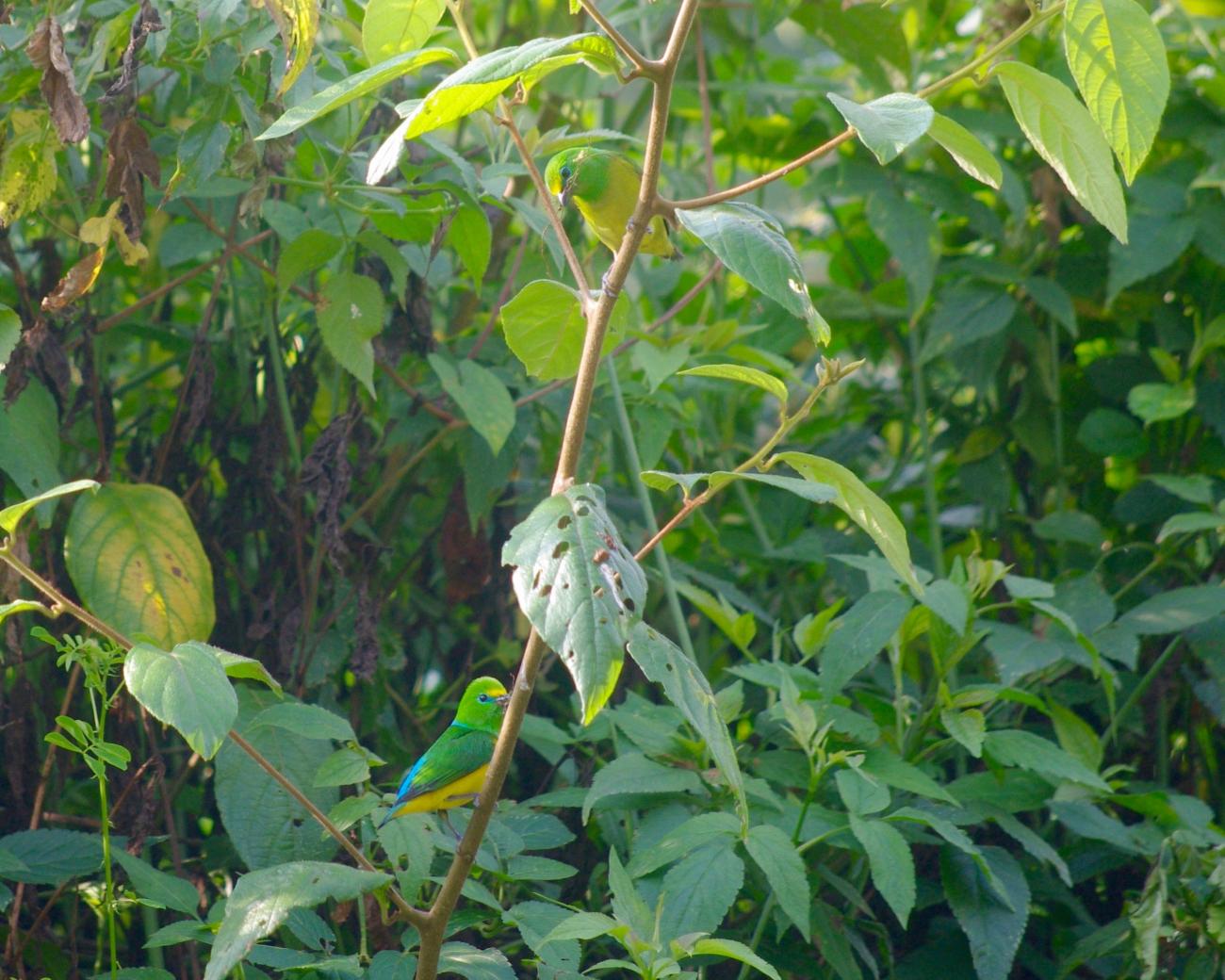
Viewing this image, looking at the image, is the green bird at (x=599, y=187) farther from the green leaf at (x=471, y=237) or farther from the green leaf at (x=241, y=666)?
the green leaf at (x=241, y=666)

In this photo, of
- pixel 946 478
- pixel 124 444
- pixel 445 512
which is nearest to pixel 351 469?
pixel 445 512

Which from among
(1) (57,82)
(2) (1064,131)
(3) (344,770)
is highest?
(1) (57,82)

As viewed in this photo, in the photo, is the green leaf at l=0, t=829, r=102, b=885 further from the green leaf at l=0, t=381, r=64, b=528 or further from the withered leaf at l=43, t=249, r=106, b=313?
the withered leaf at l=43, t=249, r=106, b=313

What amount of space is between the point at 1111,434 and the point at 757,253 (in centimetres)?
120

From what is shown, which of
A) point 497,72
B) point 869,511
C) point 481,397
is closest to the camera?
point 497,72

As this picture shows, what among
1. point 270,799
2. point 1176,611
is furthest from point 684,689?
point 1176,611

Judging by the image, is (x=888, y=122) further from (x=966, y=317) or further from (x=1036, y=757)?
(x=966, y=317)

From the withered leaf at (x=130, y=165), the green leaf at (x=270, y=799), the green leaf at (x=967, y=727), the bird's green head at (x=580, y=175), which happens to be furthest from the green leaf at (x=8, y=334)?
the green leaf at (x=967, y=727)

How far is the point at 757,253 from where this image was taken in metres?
0.70

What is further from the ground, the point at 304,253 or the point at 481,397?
the point at 304,253

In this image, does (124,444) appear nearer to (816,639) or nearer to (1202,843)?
(816,639)

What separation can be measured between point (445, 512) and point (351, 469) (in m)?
0.23

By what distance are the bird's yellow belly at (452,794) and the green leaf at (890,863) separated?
341mm

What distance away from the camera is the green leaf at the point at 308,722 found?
991 millimetres
